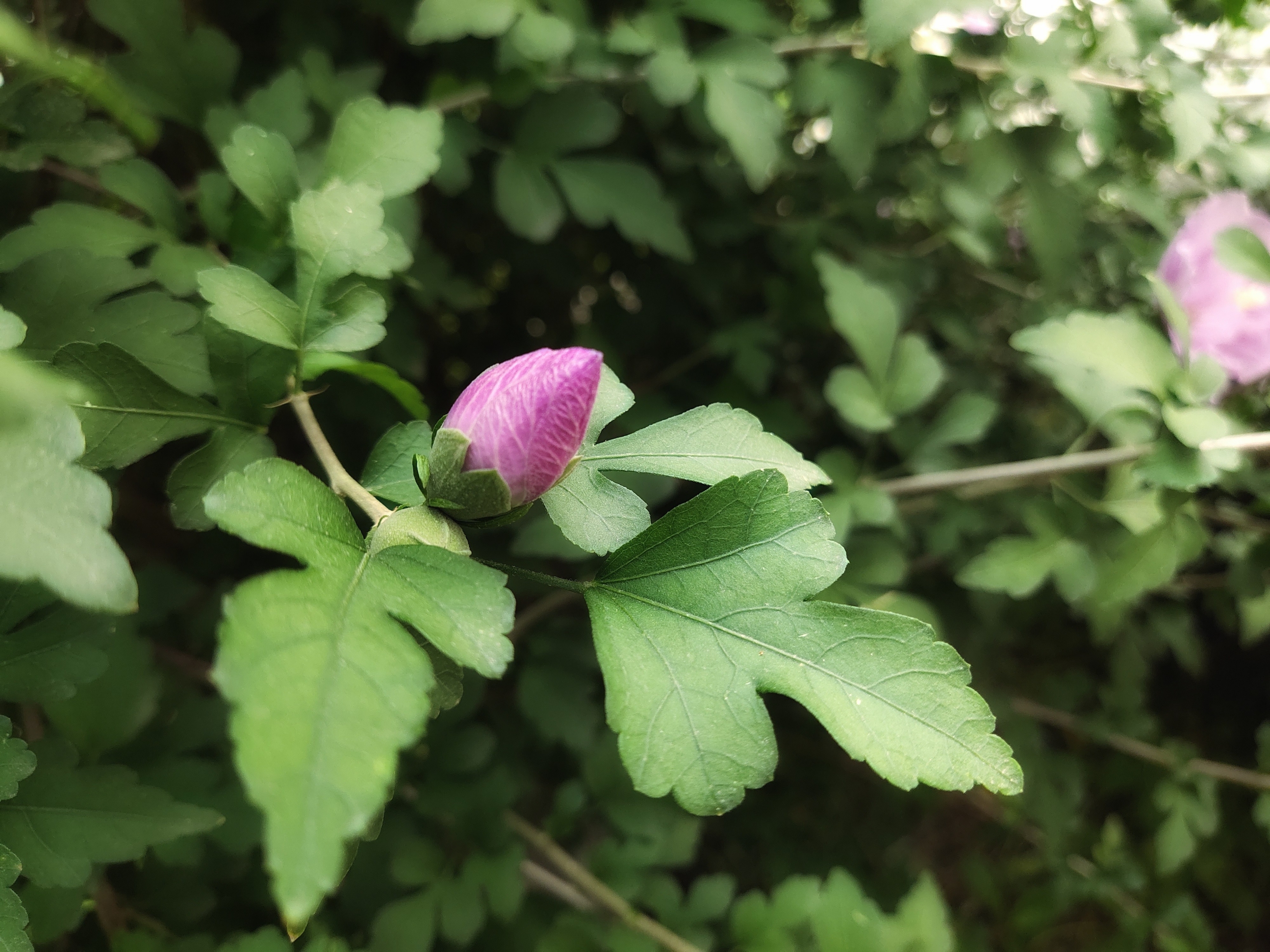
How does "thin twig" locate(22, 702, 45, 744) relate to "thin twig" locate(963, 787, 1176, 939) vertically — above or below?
above

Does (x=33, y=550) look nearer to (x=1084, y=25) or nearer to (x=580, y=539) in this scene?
(x=580, y=539)

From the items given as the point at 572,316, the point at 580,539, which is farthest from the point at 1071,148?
the point at 580,539

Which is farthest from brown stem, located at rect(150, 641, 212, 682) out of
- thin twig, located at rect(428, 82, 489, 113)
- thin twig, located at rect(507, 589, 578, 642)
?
thin twig, located at rect(428, 82, 489, 113)

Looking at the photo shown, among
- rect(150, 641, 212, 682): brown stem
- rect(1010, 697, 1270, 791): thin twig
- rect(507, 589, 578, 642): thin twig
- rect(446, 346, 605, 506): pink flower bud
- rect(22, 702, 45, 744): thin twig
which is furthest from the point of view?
rect(1010, 697, 1270, 791): thin twig

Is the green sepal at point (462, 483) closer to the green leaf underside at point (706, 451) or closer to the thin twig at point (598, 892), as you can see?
the green leaf underside at point (706, 451)

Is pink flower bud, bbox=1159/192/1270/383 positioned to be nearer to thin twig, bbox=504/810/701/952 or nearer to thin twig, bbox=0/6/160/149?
thin twig, bbox=504/810/701/952
